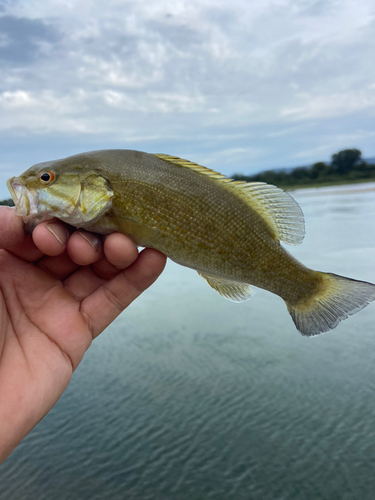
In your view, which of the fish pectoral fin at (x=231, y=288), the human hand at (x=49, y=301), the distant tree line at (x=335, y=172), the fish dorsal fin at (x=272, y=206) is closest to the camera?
the human hand at (x=49, y=301)

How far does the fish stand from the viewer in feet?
8.55

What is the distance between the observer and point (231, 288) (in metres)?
2.87

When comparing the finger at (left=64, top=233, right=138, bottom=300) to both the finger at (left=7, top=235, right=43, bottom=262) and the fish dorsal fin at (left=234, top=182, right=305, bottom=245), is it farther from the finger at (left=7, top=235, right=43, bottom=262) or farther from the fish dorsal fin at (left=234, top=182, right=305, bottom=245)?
the fish dorsal fin at (left=234, top=182, right=305, bottom=245)

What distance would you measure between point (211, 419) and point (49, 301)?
3975 mm

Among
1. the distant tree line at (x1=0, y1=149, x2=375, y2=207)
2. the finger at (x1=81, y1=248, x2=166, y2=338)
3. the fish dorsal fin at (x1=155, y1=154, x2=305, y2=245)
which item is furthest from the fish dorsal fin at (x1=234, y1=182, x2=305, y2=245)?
the distant tree line at (x1=0, y1=149, x2=375, y2=207)

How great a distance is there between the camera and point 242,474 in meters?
4.93

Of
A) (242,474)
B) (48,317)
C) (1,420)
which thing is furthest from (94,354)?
(1,420)

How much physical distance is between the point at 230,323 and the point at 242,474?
388 cm

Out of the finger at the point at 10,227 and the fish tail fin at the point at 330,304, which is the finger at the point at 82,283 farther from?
the fish tail fin at the point at 330,304

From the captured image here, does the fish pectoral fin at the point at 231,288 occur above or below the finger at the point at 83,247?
below

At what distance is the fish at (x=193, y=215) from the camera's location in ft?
8.55

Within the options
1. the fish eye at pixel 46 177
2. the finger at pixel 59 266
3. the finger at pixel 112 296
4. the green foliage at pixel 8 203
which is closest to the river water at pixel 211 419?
the finger at pixel 112 296

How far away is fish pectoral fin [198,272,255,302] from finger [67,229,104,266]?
87 cm

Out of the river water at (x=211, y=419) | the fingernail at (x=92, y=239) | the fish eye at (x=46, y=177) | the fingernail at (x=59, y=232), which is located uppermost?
the fish eye at (x=46, y=177)
